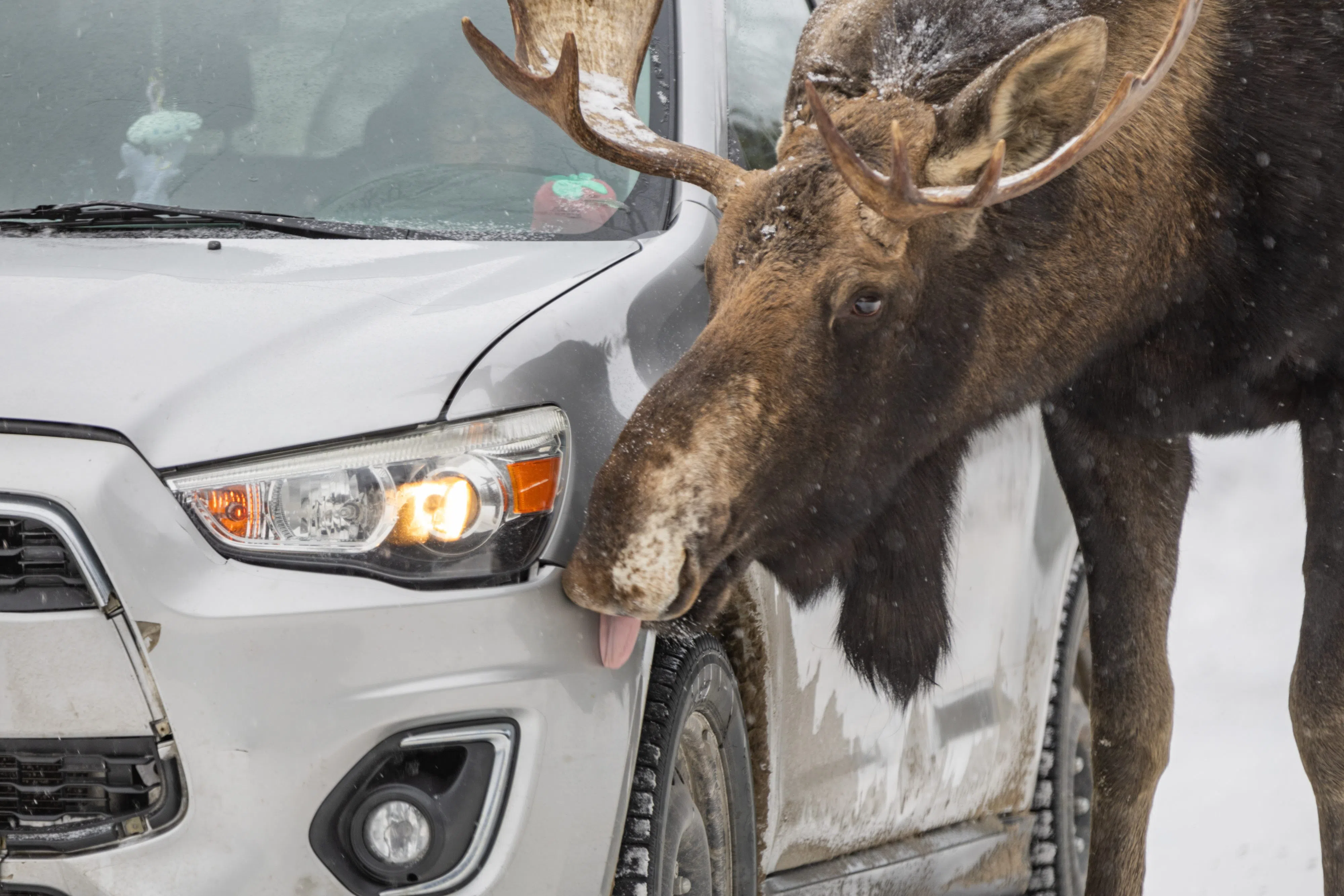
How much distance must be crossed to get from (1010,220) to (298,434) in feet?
4.72

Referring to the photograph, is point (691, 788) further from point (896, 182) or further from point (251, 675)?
point (896, 182)

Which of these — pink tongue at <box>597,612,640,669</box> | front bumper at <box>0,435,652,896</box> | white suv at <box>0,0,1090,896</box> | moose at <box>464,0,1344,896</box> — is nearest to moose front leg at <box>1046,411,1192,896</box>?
moose at <box>464,0,1344,896</box>

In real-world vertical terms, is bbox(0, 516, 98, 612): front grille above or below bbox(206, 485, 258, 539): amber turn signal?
below

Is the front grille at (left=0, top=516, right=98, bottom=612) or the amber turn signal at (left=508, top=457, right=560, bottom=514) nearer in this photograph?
the front grille at (left=0, top=516, right=98, bottom=612)

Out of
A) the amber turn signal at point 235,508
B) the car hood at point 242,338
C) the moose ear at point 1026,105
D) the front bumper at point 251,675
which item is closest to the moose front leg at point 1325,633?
the moose ear at point 1026,105

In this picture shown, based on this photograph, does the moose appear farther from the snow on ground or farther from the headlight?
the snow on ground

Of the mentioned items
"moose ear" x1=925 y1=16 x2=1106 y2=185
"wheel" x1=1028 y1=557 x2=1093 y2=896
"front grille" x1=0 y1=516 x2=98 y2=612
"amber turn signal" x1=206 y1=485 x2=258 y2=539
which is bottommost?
"front grille" x1=0 y1=516 x2=98 y2=612

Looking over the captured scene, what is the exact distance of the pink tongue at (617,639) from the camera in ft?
7.30

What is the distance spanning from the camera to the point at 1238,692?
6.12 meters

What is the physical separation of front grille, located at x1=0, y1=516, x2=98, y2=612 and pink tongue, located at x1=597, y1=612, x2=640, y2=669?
70cm

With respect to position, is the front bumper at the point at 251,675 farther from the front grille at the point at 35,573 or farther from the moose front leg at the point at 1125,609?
the moose front leg at the point at 1125,609

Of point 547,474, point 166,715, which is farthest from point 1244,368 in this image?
point 166,715

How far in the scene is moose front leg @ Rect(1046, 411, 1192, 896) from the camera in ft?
11.8

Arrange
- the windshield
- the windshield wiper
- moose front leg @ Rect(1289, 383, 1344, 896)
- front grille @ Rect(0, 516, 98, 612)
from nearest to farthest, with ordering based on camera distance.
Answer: front grille @ Rect(0, 516, 98, 612)
the windshield wiper
the windshield
moose front leg @ Rect(1289, 383, 1344, 896)
